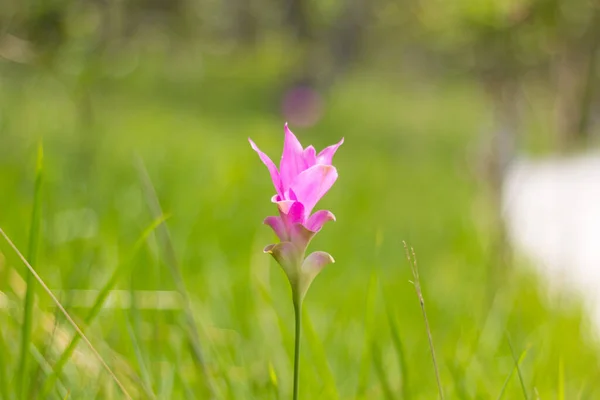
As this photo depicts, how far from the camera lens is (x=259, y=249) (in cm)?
167

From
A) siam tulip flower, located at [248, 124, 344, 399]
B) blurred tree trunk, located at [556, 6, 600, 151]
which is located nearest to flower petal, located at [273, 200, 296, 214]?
siam tulip flower, located at [248, 124, 344, 399]

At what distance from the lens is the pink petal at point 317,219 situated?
523 millimetres

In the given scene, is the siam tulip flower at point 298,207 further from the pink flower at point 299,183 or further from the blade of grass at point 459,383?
the blade of grass at point 459,383

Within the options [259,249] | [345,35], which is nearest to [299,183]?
[259,249]

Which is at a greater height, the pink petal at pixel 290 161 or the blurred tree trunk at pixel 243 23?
the blurred tree trunk at pixel 243 23

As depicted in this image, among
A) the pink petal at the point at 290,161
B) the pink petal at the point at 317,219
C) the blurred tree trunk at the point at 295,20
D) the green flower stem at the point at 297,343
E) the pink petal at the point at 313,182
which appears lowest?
the green flower stem at the point at 297,343

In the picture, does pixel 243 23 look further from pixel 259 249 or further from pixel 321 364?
pixel 321 364

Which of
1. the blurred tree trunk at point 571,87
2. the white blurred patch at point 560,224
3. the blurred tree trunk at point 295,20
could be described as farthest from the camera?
the blurred tree trunk at point 295,20

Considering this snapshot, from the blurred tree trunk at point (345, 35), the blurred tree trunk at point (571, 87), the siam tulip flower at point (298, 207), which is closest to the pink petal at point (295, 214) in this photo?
the siam tulip flower at point (298, 207)

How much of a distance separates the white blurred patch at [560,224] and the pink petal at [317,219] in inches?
48.7

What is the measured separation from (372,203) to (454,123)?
7.12 metres

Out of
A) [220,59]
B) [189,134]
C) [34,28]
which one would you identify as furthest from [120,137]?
[220,59]

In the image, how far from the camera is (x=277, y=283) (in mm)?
2301

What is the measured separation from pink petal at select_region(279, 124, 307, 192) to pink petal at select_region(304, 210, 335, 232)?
31 millimetres
